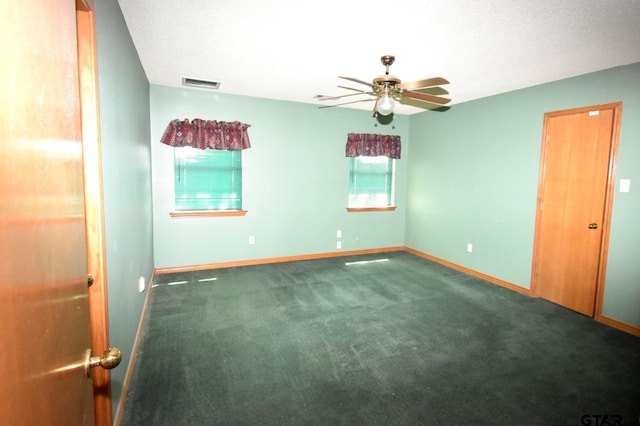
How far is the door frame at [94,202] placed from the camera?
147 centimetres

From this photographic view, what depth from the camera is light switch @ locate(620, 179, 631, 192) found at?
3.04 metres

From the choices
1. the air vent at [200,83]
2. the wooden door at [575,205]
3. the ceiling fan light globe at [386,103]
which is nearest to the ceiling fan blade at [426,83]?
the ceiling fan light globe at [386,103]

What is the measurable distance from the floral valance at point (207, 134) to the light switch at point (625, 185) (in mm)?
4152

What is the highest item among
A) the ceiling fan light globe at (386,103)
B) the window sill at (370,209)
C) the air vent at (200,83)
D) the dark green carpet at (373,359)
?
the air vent at (200,83)

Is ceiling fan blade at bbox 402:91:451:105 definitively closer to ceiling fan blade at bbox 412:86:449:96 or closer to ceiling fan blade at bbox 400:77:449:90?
ceiling fan blade at bbox 412:86:449:96

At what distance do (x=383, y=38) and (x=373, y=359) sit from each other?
2510 mm

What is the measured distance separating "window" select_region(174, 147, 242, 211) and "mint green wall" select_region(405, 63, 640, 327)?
304 cm

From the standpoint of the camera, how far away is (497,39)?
258cm

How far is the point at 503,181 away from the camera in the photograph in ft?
13.9

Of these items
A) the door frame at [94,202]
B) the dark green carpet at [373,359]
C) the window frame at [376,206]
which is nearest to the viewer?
the door frame at [94,202]

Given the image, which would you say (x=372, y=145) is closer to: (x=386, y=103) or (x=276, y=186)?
(x=276, y=186)

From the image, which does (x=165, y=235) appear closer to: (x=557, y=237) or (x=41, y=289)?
(x=41, y=289)

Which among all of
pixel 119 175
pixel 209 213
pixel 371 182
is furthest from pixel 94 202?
pixel 371 182

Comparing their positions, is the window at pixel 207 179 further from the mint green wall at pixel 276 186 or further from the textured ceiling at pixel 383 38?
the textured ceiling at pixel 383 38
